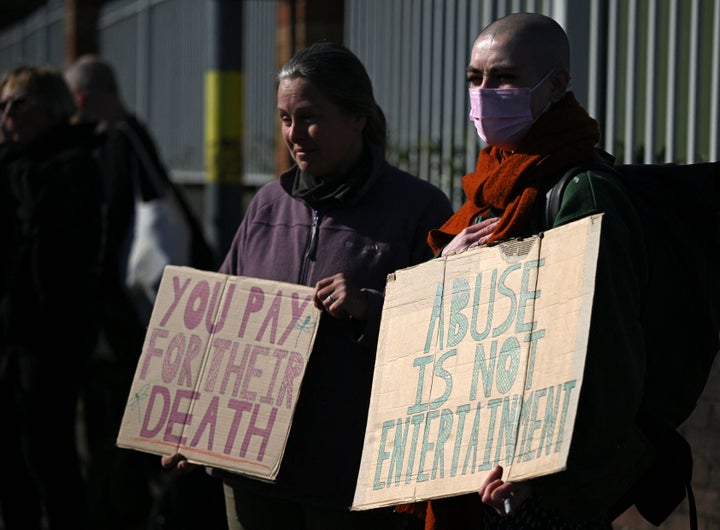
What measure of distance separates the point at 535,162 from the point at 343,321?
35.5 inches

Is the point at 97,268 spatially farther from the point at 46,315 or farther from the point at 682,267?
the point at 682,267

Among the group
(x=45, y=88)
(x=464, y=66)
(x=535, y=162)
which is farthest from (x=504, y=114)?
(x=464, y=66)

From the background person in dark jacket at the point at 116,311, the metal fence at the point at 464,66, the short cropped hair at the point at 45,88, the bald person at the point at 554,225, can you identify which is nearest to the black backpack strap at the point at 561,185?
the bald person at the point at 554,225

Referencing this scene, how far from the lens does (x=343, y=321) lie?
3422 mm

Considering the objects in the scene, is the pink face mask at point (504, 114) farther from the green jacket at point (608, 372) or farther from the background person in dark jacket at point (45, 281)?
the background person in dark jacket at point (45, 281)

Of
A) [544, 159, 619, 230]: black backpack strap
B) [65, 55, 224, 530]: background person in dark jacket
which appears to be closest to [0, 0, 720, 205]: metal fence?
[65, 55, 224, 530]: background person in dark jacket

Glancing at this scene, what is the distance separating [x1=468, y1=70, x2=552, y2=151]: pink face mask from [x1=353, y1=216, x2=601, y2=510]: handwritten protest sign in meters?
0.25

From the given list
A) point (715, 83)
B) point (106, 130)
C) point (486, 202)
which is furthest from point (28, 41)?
point (486, 202)

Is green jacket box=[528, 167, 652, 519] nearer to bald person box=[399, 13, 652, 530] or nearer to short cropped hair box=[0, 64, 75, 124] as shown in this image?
bald person box=[399, 13, 652, 530]

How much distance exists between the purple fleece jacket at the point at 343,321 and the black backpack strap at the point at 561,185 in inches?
30.5

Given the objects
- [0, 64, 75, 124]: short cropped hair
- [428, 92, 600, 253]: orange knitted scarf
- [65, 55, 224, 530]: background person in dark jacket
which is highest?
[428, 92, 600, 253]: orange knitted scarf

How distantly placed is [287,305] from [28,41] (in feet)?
51.7

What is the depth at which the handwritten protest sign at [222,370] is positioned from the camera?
11.1 ft

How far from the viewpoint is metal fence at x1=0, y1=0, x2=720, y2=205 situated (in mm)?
4750
